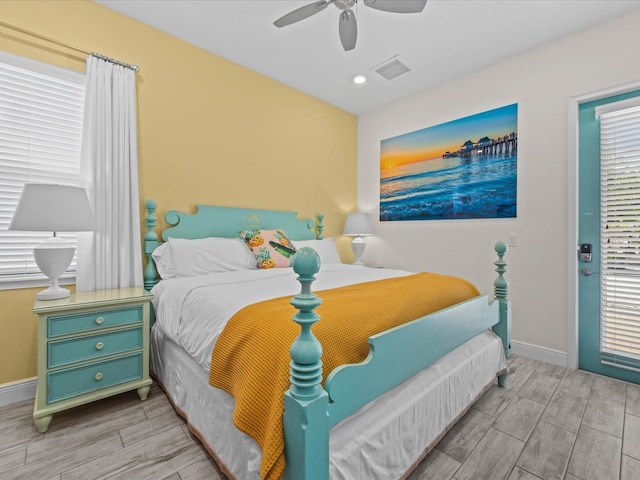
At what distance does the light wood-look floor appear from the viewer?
54.9 inches

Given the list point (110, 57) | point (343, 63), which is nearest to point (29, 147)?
point (110, 57)

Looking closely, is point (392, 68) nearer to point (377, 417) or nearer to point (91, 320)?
point (377, 417)

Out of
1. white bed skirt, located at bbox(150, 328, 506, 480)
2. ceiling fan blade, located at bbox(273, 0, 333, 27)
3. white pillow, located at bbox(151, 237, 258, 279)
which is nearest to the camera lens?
white bed skirt, located at bbox(150, 328, 506, 480)

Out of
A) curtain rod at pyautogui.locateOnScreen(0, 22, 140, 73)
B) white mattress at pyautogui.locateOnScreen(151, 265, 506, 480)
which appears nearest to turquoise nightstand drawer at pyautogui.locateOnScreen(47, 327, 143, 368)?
white mattress at pyautogui.locateOnScreen(151, 265, 506, 480)

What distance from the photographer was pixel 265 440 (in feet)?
3.10

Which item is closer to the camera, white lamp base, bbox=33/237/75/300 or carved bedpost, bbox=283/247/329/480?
carved bedpost, bbox=283/247/329/480

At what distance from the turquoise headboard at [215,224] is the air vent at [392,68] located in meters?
1.73

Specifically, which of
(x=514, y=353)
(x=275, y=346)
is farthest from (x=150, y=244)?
(x=514, y=353)

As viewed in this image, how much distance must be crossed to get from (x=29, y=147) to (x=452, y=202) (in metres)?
3.57

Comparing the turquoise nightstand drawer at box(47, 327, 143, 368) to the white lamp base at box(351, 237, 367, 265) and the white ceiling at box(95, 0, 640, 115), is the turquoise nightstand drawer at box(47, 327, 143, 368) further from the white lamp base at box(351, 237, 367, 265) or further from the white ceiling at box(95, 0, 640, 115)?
the white lamp base at box(351, 237, 367, 265)

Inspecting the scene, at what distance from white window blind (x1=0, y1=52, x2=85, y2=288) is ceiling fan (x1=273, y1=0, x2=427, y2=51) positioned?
1592 mm

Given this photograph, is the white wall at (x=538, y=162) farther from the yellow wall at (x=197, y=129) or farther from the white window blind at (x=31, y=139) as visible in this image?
the white window blind at (x=31, y=139)

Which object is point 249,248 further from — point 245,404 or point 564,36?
point 564,36

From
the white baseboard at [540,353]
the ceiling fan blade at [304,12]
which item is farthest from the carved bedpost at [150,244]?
the white baseboard at [540,353]
